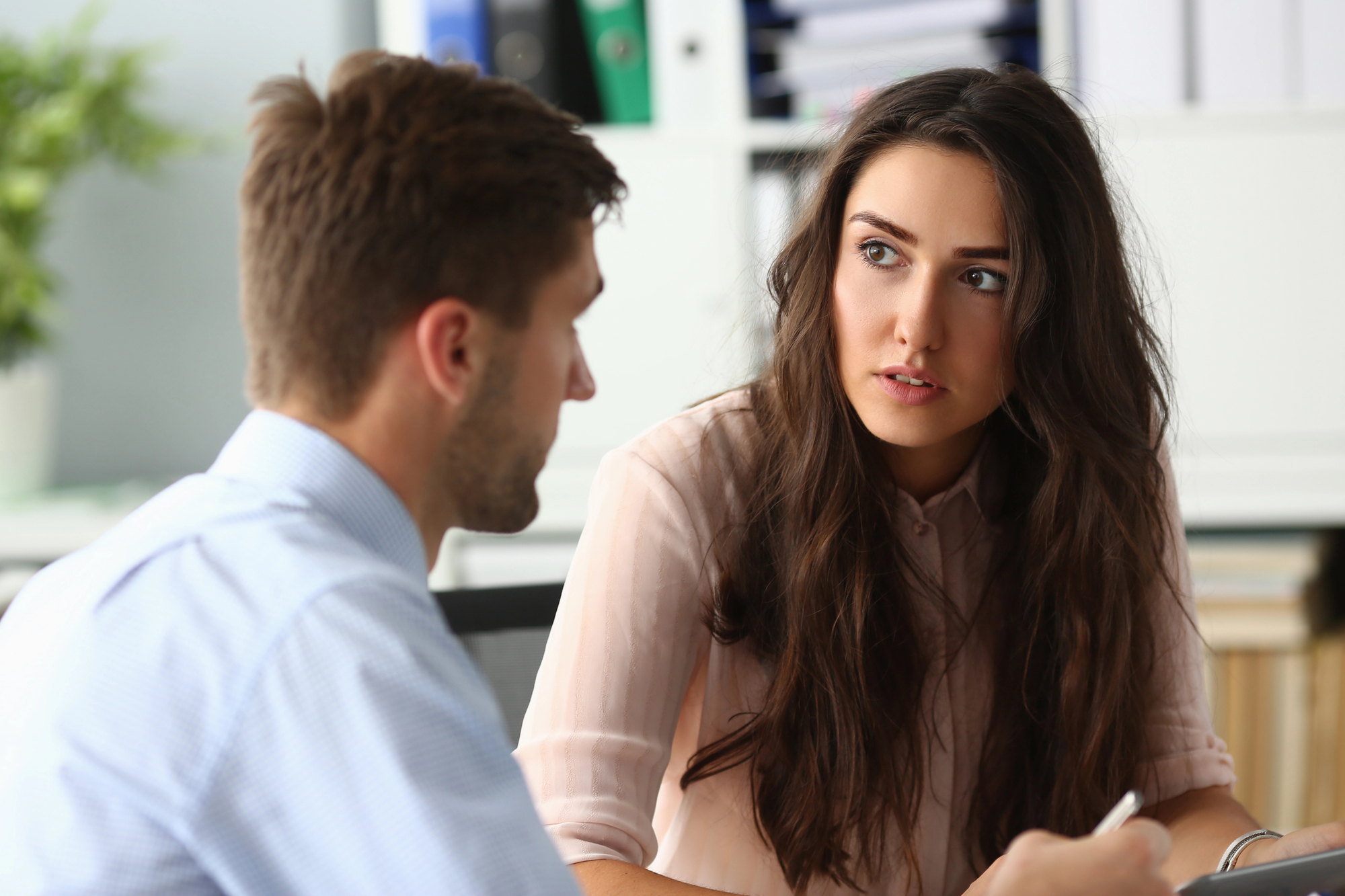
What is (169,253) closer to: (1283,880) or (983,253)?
(983,253)

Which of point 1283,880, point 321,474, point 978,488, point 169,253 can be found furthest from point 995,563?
point 169,253

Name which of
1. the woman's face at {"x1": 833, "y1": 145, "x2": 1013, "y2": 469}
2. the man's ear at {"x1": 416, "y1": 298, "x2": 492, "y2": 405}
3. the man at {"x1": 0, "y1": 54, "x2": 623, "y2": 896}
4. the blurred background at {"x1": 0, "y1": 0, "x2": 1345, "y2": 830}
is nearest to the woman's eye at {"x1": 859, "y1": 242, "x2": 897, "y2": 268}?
the woman's face at {"x1": 833, "y1": 145, "x2": 1013, "y2": 469}

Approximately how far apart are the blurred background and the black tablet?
1168 mm

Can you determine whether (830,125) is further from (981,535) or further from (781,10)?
(781,10)

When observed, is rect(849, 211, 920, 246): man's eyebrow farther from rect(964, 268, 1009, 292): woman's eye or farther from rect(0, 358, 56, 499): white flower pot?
rect(0, 358, 56, 499): white flower pot

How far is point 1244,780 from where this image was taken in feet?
6.54

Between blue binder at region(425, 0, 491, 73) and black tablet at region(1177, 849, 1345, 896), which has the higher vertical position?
blue binder at region(425, 0, 491, 73)

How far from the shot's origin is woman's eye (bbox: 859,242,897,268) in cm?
104

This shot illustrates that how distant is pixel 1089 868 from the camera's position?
25.5 inches

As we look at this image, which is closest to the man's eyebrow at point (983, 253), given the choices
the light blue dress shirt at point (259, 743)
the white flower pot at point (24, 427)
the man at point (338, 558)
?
the man at point (338, 558)

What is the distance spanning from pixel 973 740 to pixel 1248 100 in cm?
134

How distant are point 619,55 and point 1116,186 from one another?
2.96 feet

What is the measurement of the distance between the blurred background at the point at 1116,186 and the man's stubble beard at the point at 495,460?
3.62ft

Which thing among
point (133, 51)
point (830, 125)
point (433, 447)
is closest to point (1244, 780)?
point (830, 125)
